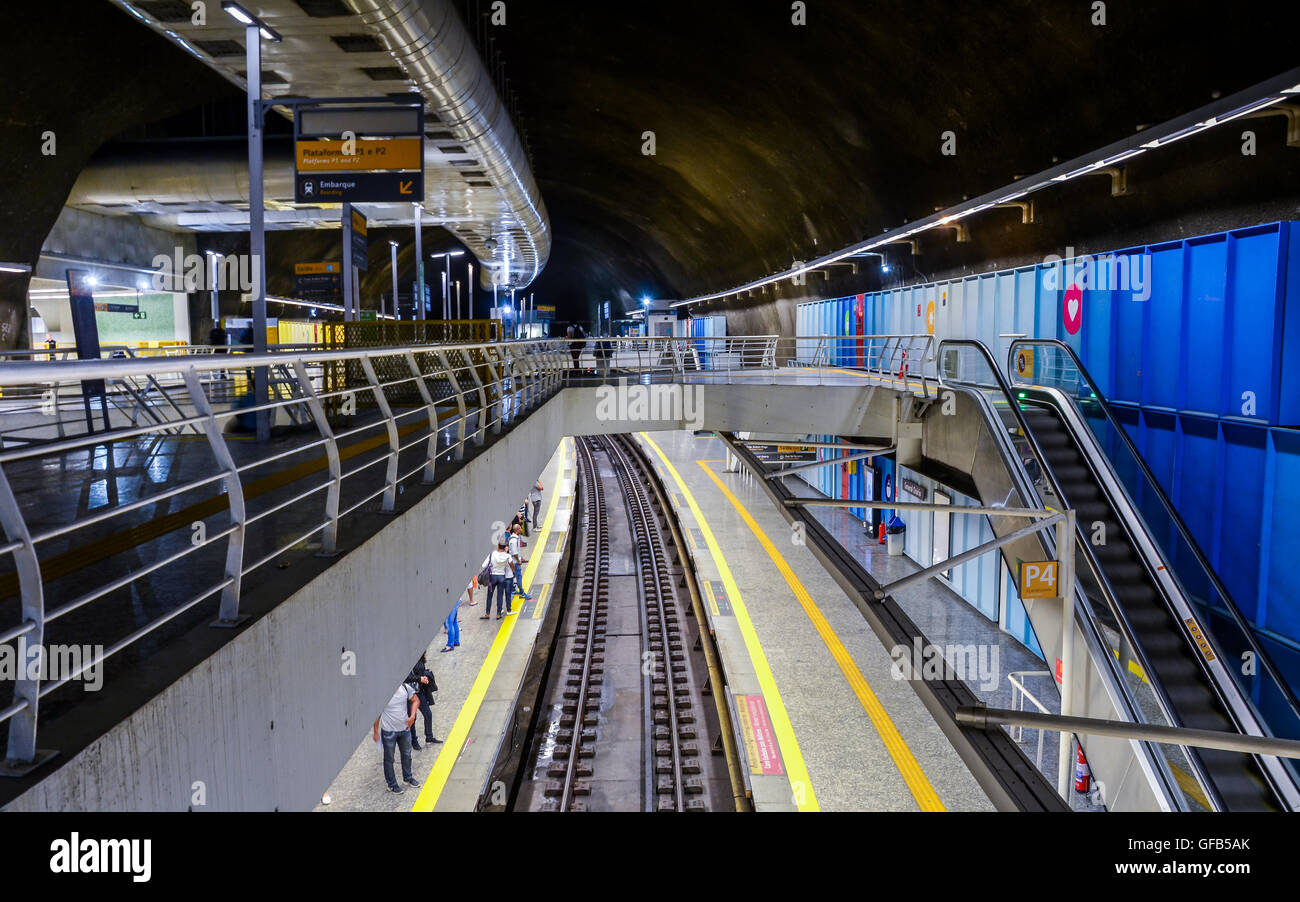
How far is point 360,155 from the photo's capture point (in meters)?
12.5

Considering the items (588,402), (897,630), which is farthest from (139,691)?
(588,402)

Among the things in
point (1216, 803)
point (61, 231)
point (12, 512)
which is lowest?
point (1216, 803)

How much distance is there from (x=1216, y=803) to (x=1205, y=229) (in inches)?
257

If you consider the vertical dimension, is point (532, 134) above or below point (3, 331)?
above

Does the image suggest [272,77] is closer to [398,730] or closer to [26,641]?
[398,730]

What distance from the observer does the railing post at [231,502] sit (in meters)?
2.72

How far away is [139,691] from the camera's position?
239 centimetres

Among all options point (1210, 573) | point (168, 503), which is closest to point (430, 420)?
point (168, 503)

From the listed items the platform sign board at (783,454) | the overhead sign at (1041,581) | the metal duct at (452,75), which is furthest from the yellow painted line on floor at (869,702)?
the metal duct at (452,75)

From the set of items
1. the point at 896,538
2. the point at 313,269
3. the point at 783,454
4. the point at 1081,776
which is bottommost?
the point at 1081,776

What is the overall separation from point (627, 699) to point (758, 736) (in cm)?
381

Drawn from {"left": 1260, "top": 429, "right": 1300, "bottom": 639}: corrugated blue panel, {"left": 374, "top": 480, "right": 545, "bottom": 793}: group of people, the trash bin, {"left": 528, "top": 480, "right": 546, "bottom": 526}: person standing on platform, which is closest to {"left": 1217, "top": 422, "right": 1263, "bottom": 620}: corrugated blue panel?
{"left": 1260, "top": 429, "right": 1300, "bottom": 639}: corrugated blue panel
